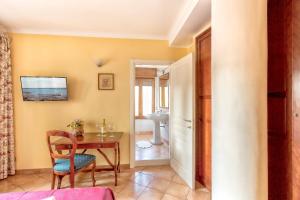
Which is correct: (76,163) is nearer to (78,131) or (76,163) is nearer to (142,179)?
(78,131)

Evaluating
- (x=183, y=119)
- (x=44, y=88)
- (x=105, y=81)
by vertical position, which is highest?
(x=105, y=81)

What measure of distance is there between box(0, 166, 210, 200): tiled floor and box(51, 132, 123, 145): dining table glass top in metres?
0.68

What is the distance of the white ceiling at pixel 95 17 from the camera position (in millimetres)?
2439

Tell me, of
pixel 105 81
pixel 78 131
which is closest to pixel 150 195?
pixel 78 131

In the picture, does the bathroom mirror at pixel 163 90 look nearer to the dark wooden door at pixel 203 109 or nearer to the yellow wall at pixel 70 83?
the yellow wall at pixel 70 83

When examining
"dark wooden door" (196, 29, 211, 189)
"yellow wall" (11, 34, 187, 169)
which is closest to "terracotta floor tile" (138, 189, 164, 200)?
"dark wooden door" (196, 29, 211, 189)

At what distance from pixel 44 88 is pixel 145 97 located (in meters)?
3.94

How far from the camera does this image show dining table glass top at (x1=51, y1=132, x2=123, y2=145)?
2883mm

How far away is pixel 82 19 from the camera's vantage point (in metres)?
2.93

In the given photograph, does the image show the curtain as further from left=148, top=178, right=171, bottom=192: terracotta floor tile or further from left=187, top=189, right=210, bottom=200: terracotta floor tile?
left=187, top=189, right=210, bottom=200: terracotta floor tile

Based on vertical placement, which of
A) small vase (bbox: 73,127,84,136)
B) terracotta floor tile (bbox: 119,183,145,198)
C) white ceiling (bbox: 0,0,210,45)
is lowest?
terracotta floor tile (bbox: 119,183,145,198)

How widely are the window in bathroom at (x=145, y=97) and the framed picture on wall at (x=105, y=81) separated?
3231mm

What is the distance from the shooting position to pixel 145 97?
6.85 meters

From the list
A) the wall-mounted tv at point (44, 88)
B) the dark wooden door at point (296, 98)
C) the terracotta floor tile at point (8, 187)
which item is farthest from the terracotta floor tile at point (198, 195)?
the wall-mounted tv at point (44, 88)
